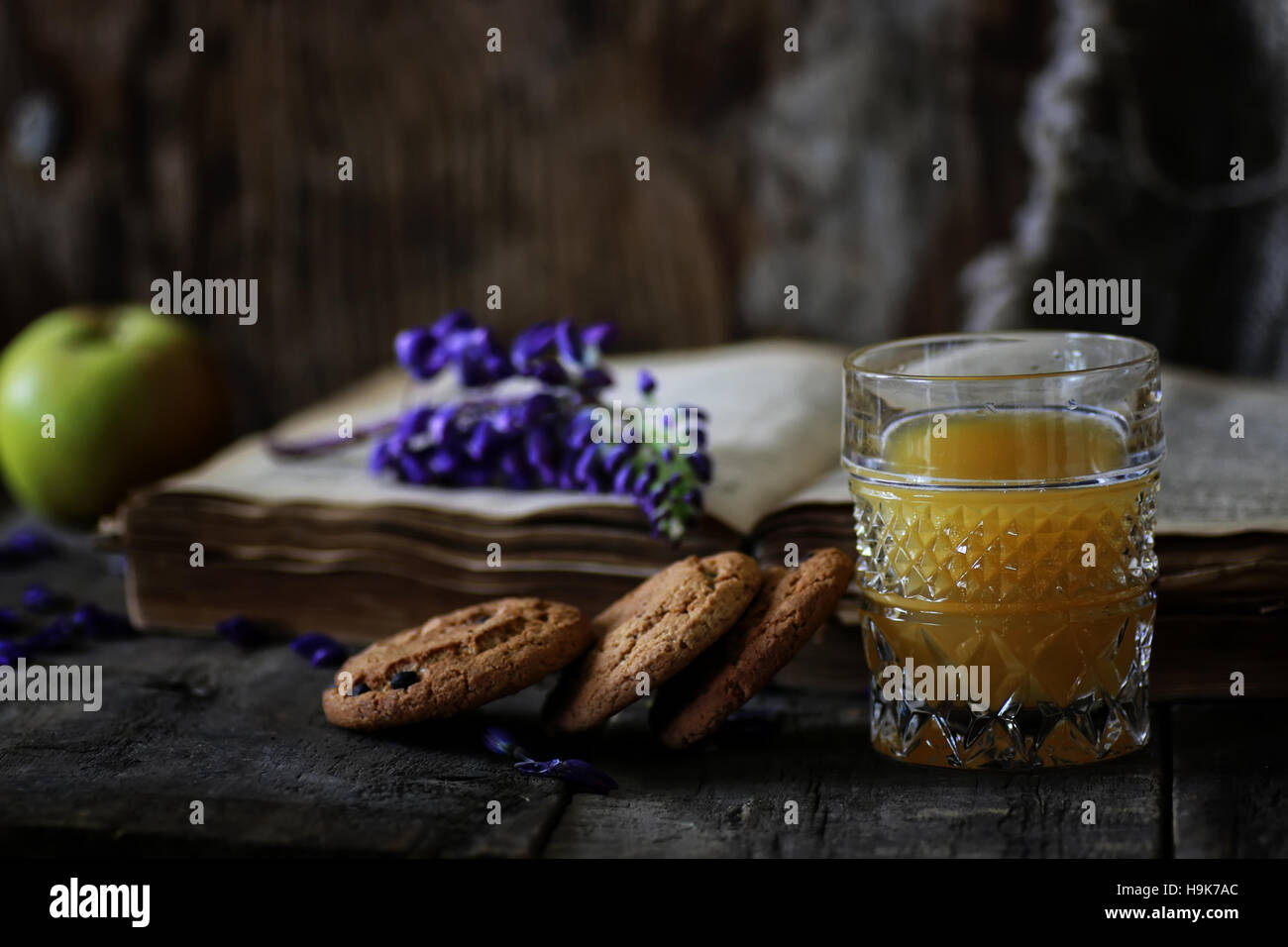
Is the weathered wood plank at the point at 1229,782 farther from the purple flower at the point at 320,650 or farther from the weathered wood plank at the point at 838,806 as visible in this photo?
the purple flower at the point at 320,650

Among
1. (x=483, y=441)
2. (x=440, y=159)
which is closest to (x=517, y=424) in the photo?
(x=483, y=441)

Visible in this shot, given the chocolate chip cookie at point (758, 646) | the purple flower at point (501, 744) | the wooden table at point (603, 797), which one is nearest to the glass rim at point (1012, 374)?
the chocolate chip cookie at point (758, 646)

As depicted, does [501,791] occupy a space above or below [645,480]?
below

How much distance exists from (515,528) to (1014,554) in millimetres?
436


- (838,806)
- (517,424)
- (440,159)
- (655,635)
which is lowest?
(838,806)

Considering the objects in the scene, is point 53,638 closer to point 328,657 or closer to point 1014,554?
point 328,657

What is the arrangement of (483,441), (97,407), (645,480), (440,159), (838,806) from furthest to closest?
(440,159) < (97,407) < (483,441) < (645,480) < (838,806)

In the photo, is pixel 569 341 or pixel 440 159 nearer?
pixel 569 341

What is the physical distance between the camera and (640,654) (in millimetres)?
944


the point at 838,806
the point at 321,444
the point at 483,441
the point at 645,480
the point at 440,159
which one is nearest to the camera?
the point at 838,806

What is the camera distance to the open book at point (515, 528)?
1.10m

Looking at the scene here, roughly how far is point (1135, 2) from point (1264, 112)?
20cm

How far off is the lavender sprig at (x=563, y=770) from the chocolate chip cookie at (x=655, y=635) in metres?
0.03

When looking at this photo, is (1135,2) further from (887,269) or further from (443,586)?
(443,586)
